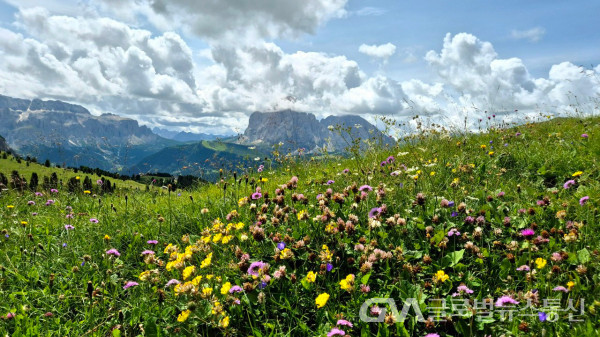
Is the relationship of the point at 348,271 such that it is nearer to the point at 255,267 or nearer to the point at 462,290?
the point at 255,267

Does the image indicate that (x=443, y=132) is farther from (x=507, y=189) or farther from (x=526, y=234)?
(x=526, y=234)

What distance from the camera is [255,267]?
10.7 ft

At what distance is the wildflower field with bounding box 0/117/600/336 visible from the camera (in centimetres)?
264

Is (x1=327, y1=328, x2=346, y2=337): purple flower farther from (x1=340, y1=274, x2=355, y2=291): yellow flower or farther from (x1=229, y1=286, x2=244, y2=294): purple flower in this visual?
(x1=229, y1=286, x2=244, y2=294): purple flower

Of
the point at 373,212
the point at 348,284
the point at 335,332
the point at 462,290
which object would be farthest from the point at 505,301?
the point at 373,212

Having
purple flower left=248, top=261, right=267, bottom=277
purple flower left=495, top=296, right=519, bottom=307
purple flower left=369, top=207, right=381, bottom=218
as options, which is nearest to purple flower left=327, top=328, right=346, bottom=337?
purple flower left=248, top=261, right=267, bottom=277

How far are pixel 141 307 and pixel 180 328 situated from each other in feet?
2.42

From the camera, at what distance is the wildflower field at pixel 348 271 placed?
8.66ft

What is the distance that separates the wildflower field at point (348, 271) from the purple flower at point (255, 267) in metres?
0.02

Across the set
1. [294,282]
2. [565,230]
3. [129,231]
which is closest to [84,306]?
[129,231]

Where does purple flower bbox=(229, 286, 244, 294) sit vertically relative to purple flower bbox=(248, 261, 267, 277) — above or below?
below

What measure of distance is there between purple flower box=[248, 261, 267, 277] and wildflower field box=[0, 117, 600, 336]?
23 mm

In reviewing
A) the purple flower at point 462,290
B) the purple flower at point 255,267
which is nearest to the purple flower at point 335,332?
the purple flower at point 255,267

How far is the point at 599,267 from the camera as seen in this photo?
109 inches
